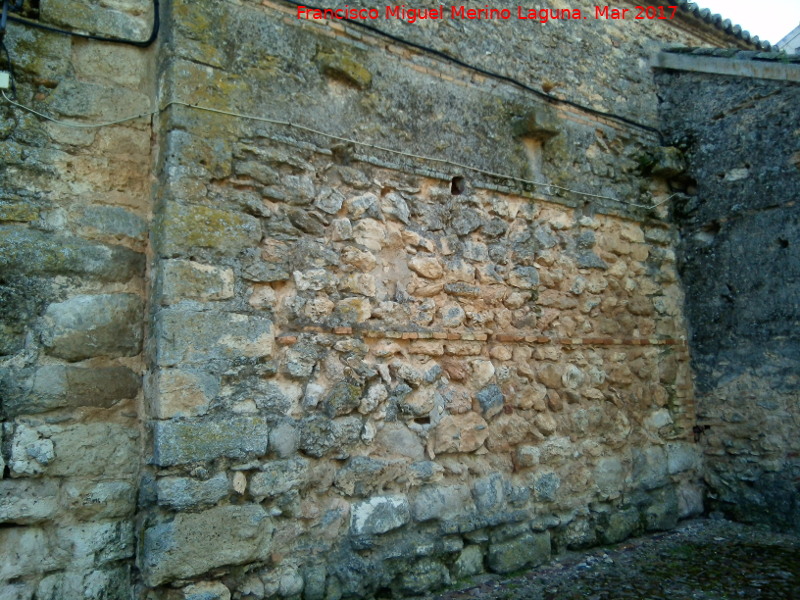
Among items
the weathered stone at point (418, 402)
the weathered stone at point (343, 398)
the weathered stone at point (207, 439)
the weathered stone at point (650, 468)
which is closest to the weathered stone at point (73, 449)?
the weathered stone at point (207, 439)

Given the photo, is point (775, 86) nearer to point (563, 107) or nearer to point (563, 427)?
point (563, 107)

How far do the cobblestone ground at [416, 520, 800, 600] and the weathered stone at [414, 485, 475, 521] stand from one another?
0.42m

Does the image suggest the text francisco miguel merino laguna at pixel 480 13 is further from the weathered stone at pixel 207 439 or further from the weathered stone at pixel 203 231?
the weathered stone at pixel 207 439

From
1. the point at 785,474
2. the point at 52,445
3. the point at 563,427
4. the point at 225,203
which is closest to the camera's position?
the point at 52,445

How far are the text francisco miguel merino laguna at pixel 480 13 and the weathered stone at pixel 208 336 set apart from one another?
1792 millimetres

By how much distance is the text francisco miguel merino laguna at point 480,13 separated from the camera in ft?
11.8

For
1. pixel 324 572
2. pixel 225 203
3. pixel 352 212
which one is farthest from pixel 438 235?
pixel 324 572

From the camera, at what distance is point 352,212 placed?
348cm

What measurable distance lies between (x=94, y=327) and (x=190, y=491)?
2.95 ft

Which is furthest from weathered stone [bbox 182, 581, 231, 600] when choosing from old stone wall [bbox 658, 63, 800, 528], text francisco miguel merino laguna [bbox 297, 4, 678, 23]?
old stone wall [bbox 658, 63, 800, 528]

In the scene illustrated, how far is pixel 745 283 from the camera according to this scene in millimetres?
4742

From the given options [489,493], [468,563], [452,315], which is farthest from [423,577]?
[452,315]

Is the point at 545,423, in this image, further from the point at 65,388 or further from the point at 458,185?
the point at 65,388

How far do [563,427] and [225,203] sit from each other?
263 centimetres
